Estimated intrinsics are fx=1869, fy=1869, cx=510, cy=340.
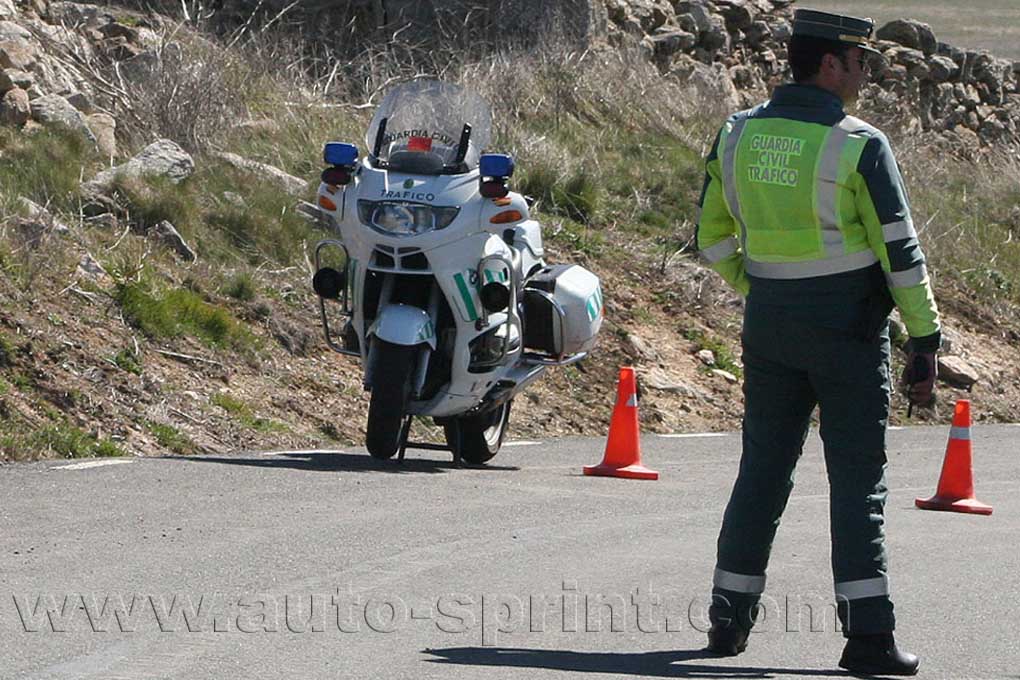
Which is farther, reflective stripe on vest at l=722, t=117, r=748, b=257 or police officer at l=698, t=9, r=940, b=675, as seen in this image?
reflective stripe on vest at l=722, t=117, r=748, b=257

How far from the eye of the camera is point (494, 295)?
1020 centimetres

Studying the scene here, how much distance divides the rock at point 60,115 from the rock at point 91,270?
9.33ft

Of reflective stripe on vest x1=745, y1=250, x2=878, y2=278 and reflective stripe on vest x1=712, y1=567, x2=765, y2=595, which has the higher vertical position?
reflective stripe on vest x1=745, y1=250, x2=878, y2=278

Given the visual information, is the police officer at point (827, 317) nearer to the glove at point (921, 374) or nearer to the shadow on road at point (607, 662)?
the glove at point (921, 374)

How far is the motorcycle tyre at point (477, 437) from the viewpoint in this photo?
1077 cm

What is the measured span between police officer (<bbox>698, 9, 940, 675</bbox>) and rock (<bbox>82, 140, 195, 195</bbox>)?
9.55m

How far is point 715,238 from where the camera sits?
6.37m

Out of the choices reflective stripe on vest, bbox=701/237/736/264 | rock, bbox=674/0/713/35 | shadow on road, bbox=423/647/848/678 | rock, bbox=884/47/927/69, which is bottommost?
rock, bbox=884/47/927/69

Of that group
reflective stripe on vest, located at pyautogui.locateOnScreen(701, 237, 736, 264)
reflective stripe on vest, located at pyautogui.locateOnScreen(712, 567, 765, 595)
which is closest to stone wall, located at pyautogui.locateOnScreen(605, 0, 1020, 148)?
reflective stripe on vest, located at pyautogui.locateOnScreen(701, 237, 736, 264)

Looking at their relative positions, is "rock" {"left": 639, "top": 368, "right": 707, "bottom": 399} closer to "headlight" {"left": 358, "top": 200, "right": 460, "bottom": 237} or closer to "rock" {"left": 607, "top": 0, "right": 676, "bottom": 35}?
"headlight" {"left": 358, "top": 200, "right": 460, "bottom": 237}

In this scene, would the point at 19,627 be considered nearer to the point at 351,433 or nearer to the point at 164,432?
the point at 164,432

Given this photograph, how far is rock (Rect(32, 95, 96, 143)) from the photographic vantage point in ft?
51.8

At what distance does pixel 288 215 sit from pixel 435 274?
5.80m

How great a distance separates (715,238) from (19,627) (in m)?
2.62
